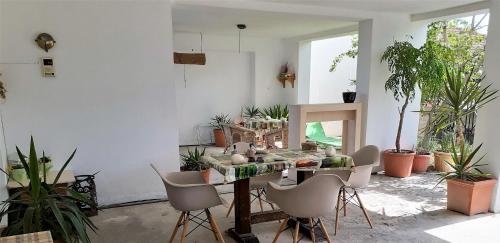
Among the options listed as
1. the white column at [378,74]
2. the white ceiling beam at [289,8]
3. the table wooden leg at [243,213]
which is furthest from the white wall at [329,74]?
the table wooden leg at [243,213]

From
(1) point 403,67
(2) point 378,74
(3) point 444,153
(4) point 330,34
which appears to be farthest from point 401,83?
(4) point 330,34

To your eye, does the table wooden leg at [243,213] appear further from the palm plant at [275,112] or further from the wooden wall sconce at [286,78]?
the wooden wall sconce at [286,78]

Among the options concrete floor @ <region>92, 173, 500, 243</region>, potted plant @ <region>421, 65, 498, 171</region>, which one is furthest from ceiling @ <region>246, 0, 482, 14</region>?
concrete floor @ <region>92, 173, 500, 243</region>

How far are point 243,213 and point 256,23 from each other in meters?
3.78

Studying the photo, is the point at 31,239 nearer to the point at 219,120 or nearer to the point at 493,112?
the point at 493,112

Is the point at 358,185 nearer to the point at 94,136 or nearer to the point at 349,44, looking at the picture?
the point at 94,136

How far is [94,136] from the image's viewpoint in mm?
3674

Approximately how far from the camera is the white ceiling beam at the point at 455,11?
158 inches

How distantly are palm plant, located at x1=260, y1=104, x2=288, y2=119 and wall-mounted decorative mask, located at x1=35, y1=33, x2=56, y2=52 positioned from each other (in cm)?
471

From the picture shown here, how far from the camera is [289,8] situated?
4.28 m

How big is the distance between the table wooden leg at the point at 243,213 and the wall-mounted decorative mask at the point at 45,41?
233cm

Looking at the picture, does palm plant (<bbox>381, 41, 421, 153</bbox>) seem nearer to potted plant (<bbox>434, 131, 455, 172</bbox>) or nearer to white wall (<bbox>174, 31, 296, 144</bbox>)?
potted plant (<bbox>434, 131, 455, 172</bbox>)

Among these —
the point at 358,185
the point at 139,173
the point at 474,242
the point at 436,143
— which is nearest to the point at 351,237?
the point at 358,185

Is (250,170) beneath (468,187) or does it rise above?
above
